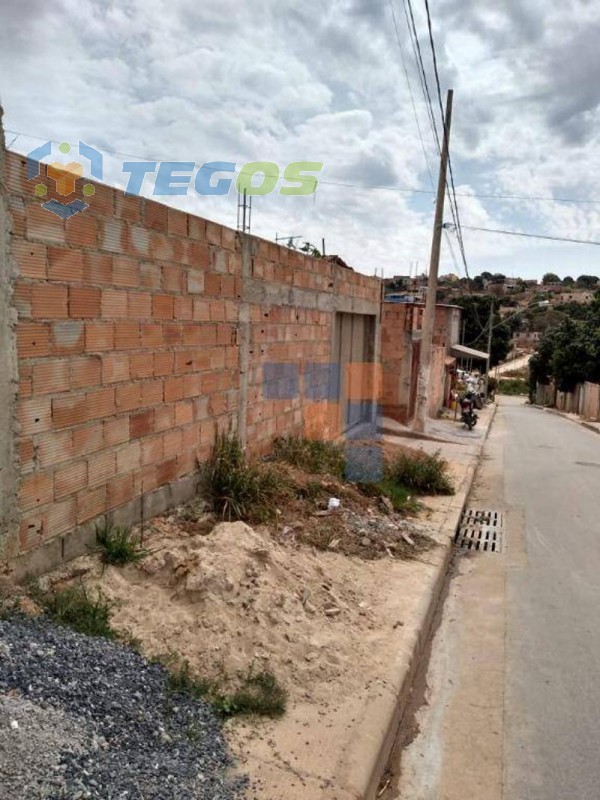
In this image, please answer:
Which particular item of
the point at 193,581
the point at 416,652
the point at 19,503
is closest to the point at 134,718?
the point at 193,581

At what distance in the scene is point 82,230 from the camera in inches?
156

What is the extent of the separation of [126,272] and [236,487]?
2.27 metres

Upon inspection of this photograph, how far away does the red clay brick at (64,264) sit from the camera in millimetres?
3707

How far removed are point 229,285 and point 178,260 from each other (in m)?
1.07

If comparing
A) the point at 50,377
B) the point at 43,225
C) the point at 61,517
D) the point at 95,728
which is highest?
the point at 43,225

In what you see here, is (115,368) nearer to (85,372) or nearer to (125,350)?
(125,350)

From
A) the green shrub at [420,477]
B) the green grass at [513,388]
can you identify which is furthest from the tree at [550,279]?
the green shrub at [420,477]

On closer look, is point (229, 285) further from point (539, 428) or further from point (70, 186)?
point (539, 428)

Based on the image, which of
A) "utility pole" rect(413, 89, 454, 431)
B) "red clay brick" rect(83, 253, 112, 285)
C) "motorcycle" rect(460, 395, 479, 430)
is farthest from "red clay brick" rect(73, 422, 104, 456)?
"motorcycle" rect(460, 395, 479, 430)

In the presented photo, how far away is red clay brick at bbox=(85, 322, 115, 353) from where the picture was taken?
13.3 feet

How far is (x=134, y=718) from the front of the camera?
2750 millimetres

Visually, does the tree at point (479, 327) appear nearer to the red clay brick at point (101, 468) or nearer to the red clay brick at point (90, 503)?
the red clay brick at point (101, 468)

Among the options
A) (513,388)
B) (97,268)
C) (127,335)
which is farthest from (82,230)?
(513,388)

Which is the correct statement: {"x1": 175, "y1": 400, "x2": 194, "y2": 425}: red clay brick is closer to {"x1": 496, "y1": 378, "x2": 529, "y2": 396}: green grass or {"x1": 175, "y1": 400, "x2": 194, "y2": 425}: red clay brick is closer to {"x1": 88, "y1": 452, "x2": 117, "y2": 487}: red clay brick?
{"x1": 88, "y1": 452, "x2": 117, "y2": 487}: red clay brick
